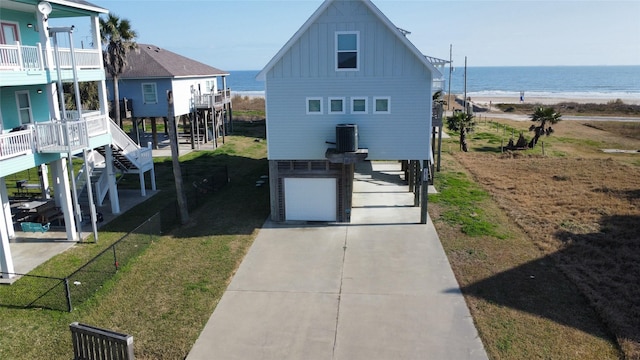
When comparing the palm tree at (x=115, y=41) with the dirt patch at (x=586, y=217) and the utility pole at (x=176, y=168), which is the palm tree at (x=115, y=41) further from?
the dirt patch at (x=586, y=217)

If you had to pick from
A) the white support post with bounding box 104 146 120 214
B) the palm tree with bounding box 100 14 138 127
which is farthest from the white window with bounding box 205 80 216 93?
the white support post with bounding box 104 146 120 214

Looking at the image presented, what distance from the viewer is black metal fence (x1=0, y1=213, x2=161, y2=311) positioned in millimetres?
11977

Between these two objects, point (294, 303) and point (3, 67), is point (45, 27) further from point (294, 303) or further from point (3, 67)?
point (294, 303)

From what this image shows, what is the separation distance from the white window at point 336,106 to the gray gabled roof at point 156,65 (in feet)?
60.5

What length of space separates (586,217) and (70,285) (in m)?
18.5

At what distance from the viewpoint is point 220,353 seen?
10086mm

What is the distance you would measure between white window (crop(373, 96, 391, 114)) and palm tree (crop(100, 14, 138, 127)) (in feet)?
61.4

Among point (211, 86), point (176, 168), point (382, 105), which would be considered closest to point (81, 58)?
point (176, 168)

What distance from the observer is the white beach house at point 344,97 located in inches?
671

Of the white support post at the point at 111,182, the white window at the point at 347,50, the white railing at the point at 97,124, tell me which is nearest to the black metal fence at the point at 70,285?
the white railing at the point at 97,124

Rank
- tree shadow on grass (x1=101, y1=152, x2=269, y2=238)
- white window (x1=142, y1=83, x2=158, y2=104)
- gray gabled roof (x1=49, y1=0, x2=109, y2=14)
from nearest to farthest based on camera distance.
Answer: gray gabled roof (x1=49, y1=0, x2=109, y2=14)
tree shadow on grass (x1=101, y1=152, x2=269, y2=238)
white window (x1=142, y1=83, x2=158, y2=104)

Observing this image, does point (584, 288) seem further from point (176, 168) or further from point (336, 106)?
point (176, 168)

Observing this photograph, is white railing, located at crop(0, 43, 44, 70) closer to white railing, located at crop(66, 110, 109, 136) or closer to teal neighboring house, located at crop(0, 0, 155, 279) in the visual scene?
teal neighboring house, located at crop(0, 0, 155, 279)

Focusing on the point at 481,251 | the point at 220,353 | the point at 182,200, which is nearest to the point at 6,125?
the point at 182,200
